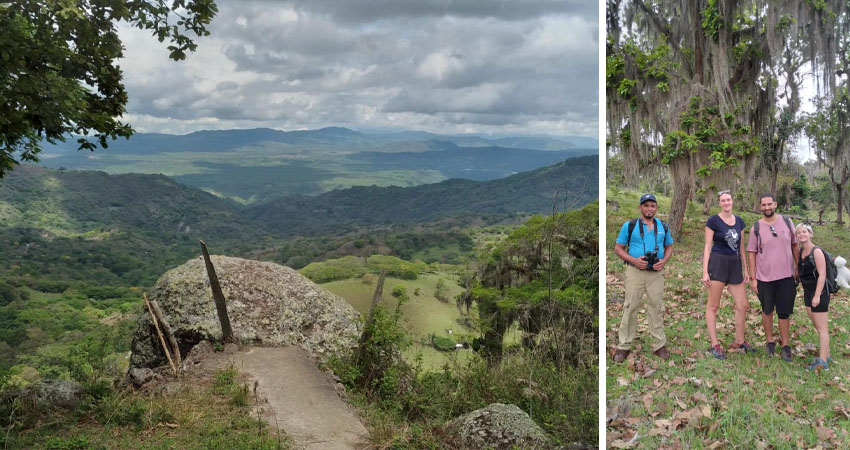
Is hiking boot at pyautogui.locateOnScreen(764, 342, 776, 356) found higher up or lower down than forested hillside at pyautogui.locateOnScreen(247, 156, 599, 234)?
higher up

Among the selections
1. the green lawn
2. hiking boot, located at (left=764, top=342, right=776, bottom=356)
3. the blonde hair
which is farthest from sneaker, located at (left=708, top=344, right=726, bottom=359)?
the blonde hair

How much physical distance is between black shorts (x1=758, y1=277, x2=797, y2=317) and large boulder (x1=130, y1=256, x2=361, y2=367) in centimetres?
516

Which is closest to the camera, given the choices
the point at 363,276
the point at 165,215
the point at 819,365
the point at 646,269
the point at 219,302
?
the point at 819,365

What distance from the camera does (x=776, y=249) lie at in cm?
384

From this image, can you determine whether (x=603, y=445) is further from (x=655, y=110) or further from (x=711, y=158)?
(x=655, y=110)

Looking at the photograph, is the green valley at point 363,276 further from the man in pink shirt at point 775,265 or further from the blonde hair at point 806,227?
the blonde hair at point 806,227

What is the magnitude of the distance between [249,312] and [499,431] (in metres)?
4.56

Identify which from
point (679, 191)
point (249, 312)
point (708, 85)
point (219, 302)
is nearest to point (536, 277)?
point (249, 312)

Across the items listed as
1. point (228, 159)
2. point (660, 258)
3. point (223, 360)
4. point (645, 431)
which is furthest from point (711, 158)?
point (228, 159)

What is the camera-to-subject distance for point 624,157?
460cm

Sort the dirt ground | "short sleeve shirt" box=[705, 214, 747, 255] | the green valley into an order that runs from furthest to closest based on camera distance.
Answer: the green valley < the dirt ground < "short sleeve shirt" box=[705, 214, 747, 255]

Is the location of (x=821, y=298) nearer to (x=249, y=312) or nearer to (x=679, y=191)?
(x=679, y=191)

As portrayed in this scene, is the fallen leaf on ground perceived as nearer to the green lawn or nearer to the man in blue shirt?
the green lawn

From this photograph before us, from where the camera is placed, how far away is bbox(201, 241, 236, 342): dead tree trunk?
7008 millimetres
